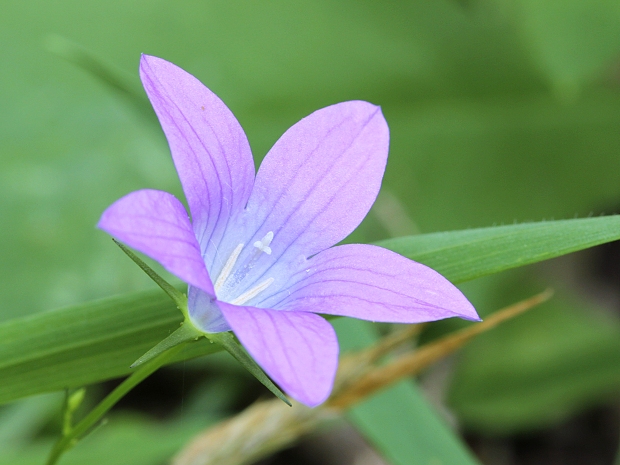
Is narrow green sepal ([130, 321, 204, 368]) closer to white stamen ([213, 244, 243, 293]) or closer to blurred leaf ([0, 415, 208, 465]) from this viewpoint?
white stamen ([213, 244, 243, 293])

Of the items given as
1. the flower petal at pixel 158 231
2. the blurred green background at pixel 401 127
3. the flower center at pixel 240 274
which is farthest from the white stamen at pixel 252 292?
the blurred green background at pixel 401 127

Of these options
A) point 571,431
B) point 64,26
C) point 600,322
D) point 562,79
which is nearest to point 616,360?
point 600,322

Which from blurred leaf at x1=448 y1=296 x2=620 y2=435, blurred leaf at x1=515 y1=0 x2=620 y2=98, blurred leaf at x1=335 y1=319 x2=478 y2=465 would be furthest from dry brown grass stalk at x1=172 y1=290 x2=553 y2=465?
blurred leaf at x1=515 y1=0 x2=620 y2=98

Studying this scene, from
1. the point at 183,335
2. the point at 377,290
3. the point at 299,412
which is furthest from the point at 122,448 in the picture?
the point at 377,290

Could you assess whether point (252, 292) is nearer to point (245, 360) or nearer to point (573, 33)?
point (245, 360)

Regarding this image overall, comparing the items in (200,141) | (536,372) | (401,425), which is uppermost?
(200,141)
